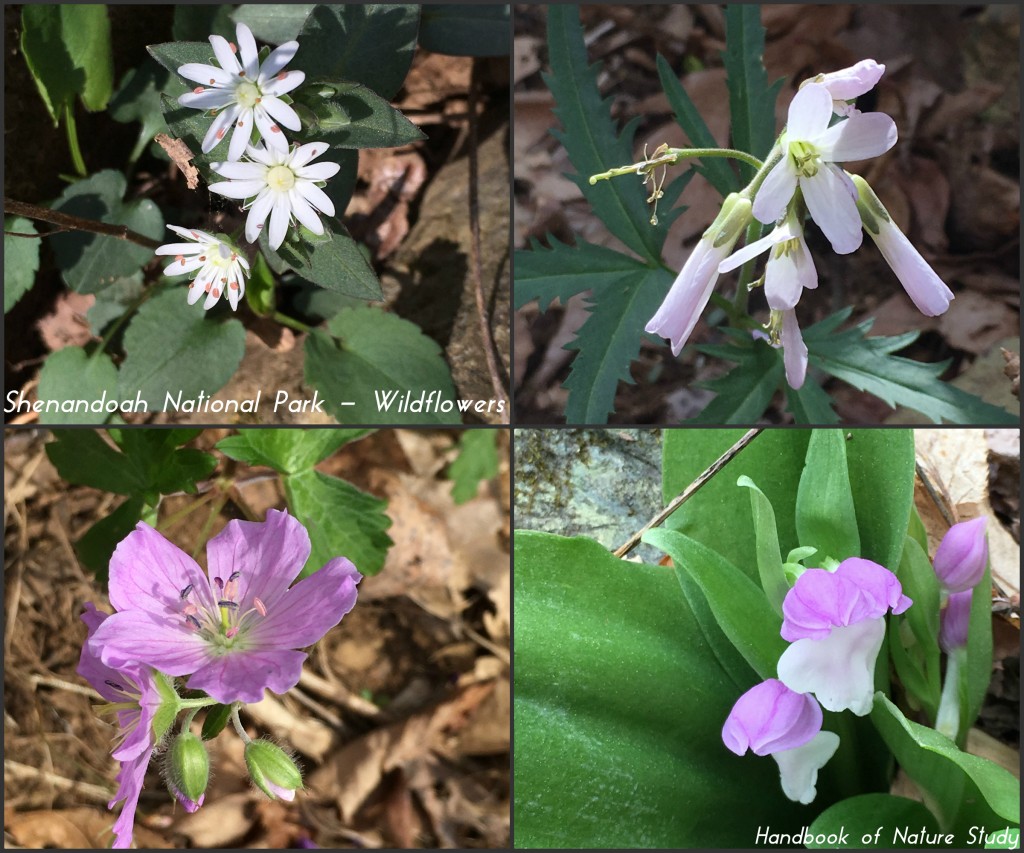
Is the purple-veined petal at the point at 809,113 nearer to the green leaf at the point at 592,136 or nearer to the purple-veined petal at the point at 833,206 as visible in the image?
the purple-veined petal at the point at 833,206

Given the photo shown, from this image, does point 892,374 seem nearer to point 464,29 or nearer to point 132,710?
point 464,29

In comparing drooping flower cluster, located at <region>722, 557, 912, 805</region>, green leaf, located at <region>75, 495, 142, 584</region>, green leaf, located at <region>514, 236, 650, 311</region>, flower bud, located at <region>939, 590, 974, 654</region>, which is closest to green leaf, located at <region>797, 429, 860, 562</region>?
Result: drooping flower cluster, located at <region>722, 557, 912, 805</region>

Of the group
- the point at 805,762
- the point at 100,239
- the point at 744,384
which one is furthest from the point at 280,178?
the point at 805,762

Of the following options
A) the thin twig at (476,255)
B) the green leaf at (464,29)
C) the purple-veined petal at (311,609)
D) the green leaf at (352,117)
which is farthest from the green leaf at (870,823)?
the green leaf at (464,29)

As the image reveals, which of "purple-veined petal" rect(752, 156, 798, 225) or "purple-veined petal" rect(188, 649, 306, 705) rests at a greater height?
"purple-veined petal" rect(752, 156, 798, 225)

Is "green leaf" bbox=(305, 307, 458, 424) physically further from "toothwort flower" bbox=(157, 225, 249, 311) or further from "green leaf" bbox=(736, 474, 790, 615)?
"green leaf" bbox=(736, 474, 790, 615)

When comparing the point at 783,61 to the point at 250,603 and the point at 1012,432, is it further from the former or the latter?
the point at 250,603

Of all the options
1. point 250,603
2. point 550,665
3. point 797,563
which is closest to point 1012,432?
point 797,563
